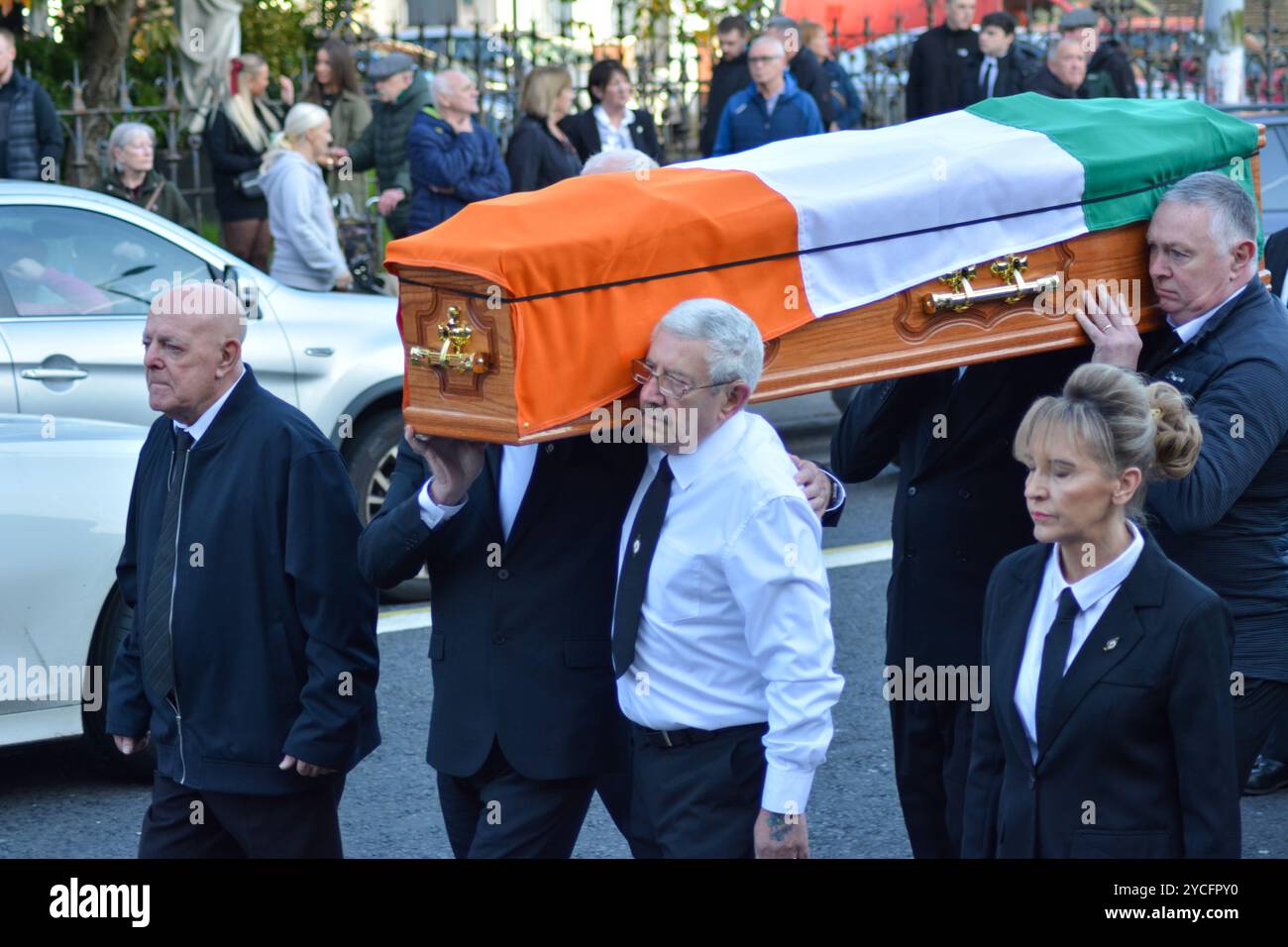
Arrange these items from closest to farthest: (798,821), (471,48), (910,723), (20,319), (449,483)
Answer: (798,821), (449,483), (910,723), (20,319), (471,48)

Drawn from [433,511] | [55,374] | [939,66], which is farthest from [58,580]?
[939,66]

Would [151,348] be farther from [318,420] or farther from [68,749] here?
[318,420]

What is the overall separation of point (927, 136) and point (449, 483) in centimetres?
140

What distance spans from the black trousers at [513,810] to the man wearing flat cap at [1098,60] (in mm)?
9869

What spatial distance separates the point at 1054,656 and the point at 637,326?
40.6 inches

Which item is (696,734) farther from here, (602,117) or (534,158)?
(602,117)

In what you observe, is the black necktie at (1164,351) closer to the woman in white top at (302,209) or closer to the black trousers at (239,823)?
the black trousers at (239,823)

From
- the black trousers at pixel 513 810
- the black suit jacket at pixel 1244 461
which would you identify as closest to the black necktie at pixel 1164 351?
the black suit jacket at pixel 1244 461

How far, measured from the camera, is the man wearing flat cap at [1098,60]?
12648 mm

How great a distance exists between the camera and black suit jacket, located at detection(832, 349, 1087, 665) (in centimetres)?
437

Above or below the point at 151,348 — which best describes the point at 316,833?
below

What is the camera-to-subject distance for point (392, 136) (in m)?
12.4

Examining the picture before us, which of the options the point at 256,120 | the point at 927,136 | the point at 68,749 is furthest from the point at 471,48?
the point at 927,136

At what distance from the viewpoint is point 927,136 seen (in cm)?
420
